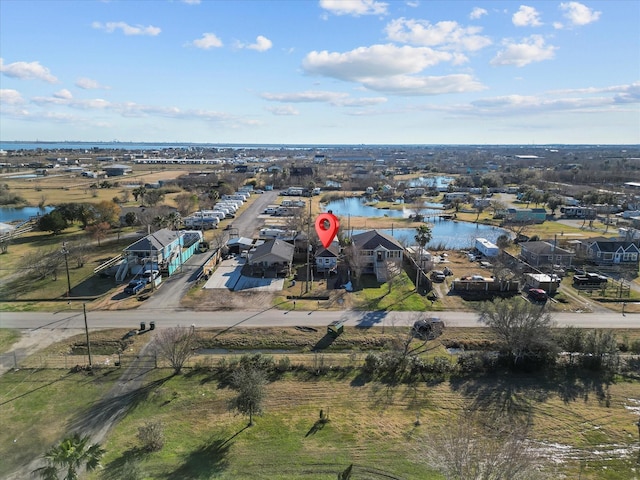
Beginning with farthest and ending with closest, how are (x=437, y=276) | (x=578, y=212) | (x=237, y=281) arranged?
(x=578, y=212) < (x=437, y=276) < (x=237, y=281)

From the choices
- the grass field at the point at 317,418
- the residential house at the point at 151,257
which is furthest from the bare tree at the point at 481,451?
the residential house at the point at 151,257

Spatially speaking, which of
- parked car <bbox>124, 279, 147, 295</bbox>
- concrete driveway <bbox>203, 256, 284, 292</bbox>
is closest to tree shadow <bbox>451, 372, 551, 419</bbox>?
concrete driveway <bbox>203, 256, 284, 292</bbox>

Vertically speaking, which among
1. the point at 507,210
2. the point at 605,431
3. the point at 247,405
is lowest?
the point at 605,431

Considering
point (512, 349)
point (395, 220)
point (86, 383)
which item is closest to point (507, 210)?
point (395, 220)

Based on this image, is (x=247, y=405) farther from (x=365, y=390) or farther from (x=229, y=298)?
(x=229, y=298)

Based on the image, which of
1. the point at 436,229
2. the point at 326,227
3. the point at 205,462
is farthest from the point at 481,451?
the point at 436,229

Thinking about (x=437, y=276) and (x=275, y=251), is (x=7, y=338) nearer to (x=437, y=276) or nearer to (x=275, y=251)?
(x=275, y=251)

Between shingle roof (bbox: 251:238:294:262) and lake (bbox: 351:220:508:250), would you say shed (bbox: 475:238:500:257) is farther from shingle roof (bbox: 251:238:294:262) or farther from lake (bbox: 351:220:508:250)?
shingle roof (bbox: 251:238:294:262)
